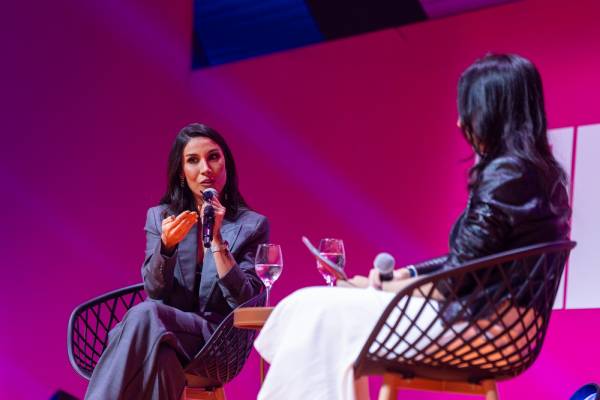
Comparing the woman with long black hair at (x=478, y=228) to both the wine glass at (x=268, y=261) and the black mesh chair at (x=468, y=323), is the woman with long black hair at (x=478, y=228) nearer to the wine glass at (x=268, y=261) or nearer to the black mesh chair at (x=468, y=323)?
the black mesh chair at (x=468, y=323)

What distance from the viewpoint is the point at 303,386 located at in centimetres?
173

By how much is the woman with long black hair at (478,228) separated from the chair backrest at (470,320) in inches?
1.0

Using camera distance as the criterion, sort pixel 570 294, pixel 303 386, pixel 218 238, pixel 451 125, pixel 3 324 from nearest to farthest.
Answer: pixel 303 386 < pixel 218 238 < pixel 570 294 < pixel 451 125 < pixel 3 324

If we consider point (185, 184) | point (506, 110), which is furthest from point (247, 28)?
point (506, 110)

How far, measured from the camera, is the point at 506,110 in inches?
73.6

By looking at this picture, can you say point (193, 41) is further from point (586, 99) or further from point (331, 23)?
point (586, 99)

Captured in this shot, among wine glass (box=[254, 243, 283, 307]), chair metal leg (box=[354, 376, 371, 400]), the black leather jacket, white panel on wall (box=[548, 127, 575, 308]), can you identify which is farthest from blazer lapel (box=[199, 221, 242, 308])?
white panel on wall (box=[548, 127, 575, 308])

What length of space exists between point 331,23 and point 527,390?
2253 mm

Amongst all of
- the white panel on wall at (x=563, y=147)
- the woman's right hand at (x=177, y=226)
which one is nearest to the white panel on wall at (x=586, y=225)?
the white panel on wall at (x=563, y=147)

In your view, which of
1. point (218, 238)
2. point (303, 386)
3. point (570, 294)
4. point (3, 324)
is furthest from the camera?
point (3, 324)

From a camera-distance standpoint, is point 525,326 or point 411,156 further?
point 411,156

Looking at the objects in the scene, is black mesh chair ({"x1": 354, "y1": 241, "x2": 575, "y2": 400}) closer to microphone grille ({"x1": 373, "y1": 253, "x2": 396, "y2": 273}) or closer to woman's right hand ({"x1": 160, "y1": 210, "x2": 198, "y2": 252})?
microphone grille ({"x1": 373, "y1": 253, "x2": 396, "y2": 273})

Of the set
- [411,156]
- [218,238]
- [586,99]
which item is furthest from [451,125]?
[218,238]

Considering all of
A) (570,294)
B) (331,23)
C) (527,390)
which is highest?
(331,23)
